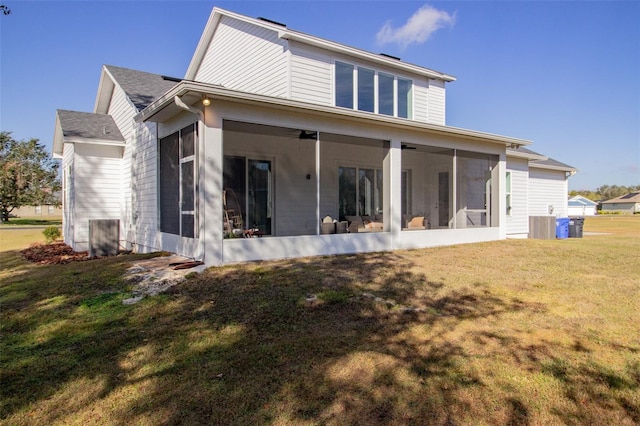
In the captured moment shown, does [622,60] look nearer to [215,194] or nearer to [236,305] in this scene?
[215,194]

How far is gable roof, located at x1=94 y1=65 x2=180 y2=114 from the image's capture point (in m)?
11.7

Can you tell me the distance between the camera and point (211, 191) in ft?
23.9

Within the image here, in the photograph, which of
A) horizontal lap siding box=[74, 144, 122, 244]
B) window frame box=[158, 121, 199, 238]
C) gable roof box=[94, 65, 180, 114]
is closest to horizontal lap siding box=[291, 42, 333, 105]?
window frame box=[158, 121, 199, 238]

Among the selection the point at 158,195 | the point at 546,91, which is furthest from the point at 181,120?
the point at 546,91

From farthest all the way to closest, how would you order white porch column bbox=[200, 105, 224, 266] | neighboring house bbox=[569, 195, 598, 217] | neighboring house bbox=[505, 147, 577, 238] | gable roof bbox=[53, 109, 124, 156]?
neighboring house bbox=[569, 195, 598, 217]
neighboring house bbox=[505, 147, 577, 238]
gable roof bbox=[53, 109, 124, 156]
white porch column bbox=[200, 105, 224, 266]

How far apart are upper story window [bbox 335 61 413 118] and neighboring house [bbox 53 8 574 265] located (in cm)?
4

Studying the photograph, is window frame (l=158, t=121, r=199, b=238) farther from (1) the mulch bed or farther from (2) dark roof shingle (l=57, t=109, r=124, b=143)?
(2) dark roof shingle (l=57, t=109, r=124, b=143)

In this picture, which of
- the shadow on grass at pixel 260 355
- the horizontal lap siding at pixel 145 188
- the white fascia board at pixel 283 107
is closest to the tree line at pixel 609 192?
the white fascia board at pixel 283 107

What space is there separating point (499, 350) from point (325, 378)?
1803 mm

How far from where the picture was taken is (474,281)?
662cm

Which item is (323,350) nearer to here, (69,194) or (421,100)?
(421,100)

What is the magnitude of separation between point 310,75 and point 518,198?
992cm

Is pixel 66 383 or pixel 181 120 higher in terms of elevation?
pixel 181 120

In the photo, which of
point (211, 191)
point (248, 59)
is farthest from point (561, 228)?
point (211, 191)
